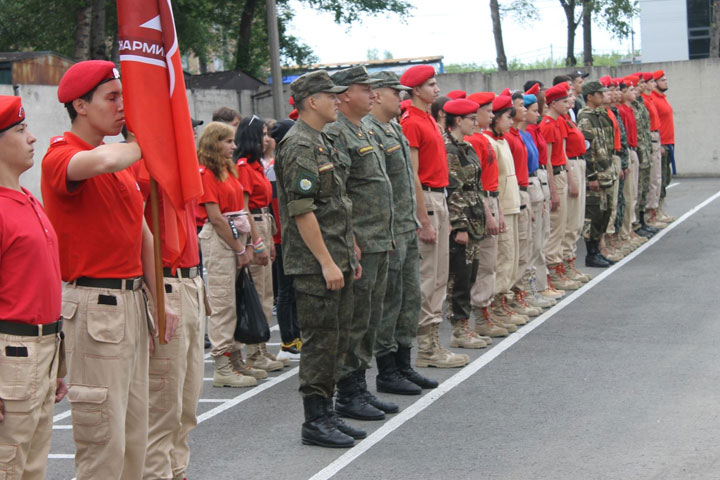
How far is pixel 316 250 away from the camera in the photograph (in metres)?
6.12

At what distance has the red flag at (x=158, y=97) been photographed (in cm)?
436

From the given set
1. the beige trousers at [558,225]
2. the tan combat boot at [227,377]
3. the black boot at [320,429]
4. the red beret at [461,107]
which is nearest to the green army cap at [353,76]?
the black boot at [320,429]

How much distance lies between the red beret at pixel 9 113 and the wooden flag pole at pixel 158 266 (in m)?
0.67

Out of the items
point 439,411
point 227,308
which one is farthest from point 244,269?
point 439,411

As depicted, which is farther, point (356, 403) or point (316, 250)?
point (356, 403)

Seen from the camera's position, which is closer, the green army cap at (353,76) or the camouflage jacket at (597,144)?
the green army cap at (353,76)

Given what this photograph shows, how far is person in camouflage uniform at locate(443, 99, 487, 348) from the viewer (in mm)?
8961

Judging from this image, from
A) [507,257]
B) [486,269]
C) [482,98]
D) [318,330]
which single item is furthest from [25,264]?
[507,257]

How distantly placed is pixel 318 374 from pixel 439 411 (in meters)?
1.15

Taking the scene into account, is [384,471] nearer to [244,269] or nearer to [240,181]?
[244,269]

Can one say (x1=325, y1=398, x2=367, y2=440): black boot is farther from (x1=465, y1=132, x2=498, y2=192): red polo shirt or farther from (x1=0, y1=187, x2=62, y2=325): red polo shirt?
(x1=465, y1=132, x2=498, y2=192): red polo shirt

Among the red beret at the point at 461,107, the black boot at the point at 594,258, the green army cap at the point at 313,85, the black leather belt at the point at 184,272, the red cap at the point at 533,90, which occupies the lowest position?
the black boot at the point at 594,258

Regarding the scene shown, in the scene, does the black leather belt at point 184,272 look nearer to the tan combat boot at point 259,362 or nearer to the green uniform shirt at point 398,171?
the green uniform shirt at point 398,171

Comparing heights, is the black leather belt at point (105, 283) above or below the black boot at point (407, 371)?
above
